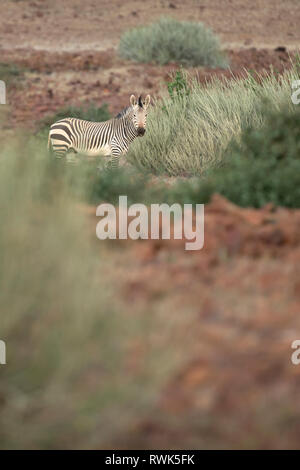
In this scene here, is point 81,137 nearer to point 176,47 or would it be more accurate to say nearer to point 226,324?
point 226,324

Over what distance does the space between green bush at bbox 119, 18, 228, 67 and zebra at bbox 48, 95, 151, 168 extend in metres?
13.1

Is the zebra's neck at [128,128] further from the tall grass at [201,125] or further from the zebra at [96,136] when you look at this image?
the tall grass at [201,125]

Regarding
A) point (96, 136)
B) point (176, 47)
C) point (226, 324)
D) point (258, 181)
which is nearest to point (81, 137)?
point (96, 136)

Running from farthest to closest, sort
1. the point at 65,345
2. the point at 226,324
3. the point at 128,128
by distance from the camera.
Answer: the point at 128,128 → the point at 226,324 → the point at 65,345

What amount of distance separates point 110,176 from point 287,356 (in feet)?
11.6

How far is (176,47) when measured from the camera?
78.5 feet

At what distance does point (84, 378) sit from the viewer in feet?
9.78

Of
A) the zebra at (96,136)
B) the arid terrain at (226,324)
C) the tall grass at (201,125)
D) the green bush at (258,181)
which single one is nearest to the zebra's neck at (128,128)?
the zebra at (96,136)

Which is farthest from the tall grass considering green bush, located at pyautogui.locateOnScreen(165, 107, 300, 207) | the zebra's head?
green bush, located at pyautogui.locateOnScreen(165, 107, 300, 207)

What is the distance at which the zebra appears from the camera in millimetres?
10516

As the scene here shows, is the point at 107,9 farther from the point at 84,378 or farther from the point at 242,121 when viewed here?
the point at 84,378

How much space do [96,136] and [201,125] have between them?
4.36ft

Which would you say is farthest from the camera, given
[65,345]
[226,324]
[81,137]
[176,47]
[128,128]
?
[176,47]

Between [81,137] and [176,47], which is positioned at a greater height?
[176,47]
